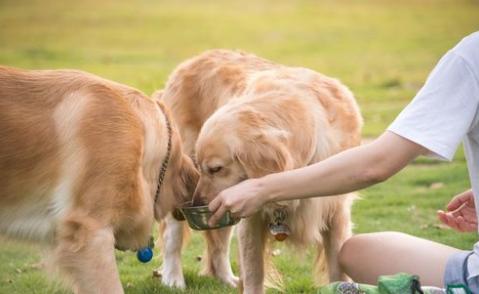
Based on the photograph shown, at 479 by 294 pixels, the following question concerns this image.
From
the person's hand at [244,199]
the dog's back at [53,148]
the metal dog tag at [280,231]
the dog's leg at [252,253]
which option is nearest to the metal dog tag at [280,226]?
the metal dog tag at [280,231]

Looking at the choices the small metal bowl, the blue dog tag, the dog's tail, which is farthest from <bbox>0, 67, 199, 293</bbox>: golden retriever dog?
the dog's tail

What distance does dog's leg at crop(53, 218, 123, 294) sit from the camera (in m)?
3.76

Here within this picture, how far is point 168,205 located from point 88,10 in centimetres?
2918

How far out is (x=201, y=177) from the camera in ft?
13.6

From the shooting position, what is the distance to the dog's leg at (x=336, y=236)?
470 cm

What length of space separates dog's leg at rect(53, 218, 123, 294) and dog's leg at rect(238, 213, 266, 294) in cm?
106

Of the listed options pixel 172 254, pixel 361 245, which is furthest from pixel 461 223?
pixel 172 254

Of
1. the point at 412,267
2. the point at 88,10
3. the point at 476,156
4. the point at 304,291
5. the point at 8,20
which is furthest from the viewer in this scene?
the point at 88,10

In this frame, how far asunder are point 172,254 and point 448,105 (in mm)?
3318

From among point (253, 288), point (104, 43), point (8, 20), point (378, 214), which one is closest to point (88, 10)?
point (8, 20)

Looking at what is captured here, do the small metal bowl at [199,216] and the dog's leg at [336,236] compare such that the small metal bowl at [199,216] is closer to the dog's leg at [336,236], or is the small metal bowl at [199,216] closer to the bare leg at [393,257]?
the bare leg at [393,257]

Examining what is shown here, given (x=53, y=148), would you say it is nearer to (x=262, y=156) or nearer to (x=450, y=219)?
(x=262, y=156)

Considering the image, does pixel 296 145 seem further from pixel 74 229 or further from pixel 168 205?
pixel 74 229

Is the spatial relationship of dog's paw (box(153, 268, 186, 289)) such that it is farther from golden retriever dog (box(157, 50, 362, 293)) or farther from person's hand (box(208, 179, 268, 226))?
person's hand (box(208, 179, 268, 226))
